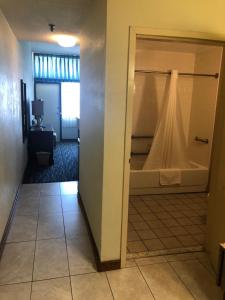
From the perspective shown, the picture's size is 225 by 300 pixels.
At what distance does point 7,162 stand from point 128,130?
164 centimetres

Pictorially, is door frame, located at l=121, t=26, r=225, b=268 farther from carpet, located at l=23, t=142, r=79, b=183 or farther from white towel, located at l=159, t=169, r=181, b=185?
carpet, located at l=23, t=142, r=79, b=183

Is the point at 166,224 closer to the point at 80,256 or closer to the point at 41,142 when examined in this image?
the point at 80,256

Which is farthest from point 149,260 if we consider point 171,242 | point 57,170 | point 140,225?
point 57,170

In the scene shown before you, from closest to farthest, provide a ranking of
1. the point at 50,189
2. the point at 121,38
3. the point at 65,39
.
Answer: the point at 121,38 → the point at 65,39 → the point at 50,189

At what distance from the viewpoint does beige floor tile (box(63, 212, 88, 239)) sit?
287 centimetres

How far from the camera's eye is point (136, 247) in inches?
104

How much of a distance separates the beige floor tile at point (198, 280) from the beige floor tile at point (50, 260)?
101cm

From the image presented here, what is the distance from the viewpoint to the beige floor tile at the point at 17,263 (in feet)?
7.12

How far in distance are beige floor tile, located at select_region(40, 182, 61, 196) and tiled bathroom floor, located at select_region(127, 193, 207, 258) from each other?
1225 mm

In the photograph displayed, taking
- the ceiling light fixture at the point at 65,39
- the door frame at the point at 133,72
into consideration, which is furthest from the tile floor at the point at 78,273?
the ceiling light fixture at the point at 65,39

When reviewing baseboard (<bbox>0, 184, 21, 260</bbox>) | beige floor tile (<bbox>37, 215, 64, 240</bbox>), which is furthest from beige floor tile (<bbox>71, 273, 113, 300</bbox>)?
baseboard (<bbox>0, 184, 21, 260</bbox>)

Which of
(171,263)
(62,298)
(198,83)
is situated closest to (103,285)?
(62,298)

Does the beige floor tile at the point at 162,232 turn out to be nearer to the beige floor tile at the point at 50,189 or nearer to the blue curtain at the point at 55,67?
the beige floor tile at the point at 50,189

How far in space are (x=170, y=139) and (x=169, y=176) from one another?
66 centimetres
